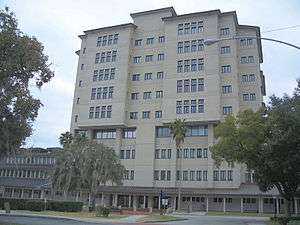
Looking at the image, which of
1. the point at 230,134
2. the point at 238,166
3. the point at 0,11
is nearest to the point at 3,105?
the point at 0,11

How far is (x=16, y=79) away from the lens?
25906 millimetres

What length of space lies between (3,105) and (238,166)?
2538 inches

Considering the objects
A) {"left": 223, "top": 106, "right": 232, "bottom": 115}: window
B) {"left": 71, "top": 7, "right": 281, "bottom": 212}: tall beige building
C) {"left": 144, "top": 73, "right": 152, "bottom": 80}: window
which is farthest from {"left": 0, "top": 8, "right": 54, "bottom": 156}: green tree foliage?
{"left": 144, "top": 73, "right": 152, "bottom": 80}: window

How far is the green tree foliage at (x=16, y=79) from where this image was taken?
977 inches

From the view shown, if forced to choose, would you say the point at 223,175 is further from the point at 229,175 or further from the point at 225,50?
the point at 225,50

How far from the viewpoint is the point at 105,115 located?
95375mm

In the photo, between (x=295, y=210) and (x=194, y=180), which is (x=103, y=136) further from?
(x=295, y=210)

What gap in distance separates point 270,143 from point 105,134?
60679 millimetres

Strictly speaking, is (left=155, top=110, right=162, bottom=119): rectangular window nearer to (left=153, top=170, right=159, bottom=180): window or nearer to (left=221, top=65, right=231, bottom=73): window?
(left=153, top=170, right=159, bottom=180): window

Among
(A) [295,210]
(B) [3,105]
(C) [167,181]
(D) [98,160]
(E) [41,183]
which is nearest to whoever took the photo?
(B) [3,105]

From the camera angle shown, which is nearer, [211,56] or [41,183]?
[211,56]

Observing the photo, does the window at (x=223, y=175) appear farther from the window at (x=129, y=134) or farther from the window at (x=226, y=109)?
the window at (x=129, y=134)

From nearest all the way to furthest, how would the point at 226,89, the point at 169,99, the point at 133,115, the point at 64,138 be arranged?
the point at 64,138, the point at 226,89, the point at 169,99, the point at 133,115

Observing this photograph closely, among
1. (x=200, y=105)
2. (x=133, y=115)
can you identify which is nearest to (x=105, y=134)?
(x=133, y=115)
